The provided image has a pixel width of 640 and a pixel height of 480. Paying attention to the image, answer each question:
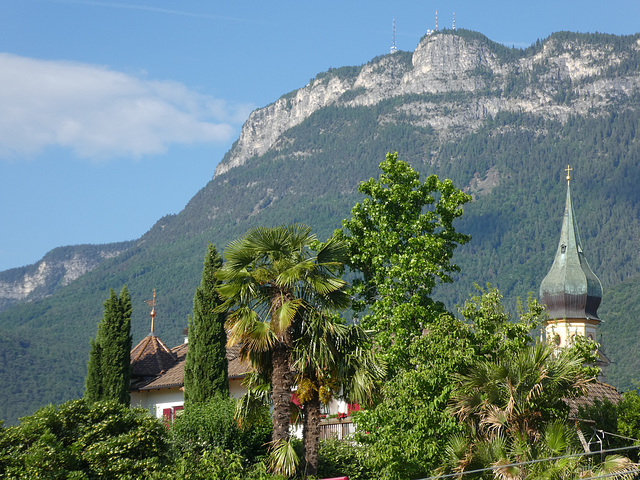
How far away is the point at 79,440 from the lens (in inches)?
993

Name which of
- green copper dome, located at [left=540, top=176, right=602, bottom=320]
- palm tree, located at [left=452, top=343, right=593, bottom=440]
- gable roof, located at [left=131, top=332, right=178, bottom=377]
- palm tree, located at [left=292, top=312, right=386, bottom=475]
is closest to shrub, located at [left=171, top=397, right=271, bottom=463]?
palm tree, located at [left=292, top=312, right=386, bottom=475]

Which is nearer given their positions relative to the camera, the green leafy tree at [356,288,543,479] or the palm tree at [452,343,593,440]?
the palm tree at [452,343,593,440]

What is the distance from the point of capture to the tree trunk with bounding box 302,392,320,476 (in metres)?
26.5

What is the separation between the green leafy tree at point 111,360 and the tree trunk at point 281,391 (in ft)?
33.7

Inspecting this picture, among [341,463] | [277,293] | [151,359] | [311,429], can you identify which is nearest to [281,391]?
[311,429]

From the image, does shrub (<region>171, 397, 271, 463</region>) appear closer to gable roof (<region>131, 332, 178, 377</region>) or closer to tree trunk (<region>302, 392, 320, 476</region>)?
tree trunk (<region>302, 392, 320, 476</region>)

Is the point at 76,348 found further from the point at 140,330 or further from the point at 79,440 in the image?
the point at 79,440

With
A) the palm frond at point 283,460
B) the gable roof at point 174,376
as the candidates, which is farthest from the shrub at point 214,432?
the gable roof at point 174,376

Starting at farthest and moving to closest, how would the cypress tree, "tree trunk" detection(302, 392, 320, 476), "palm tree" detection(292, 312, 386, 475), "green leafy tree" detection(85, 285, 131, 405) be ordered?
"green leafy tree" detection(85, 285, 131, 405)
the cypress tree
"tree trunk" detection(302, 392, 320, 476)
"palm tree" detection(292, 312, 386, 475)

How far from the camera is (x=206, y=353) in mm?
33062

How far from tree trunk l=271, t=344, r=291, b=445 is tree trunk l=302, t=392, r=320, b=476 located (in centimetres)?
67

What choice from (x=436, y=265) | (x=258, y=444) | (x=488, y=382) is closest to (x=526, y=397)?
(x=488, y=382)

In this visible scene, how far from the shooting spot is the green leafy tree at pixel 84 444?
78.7 ft

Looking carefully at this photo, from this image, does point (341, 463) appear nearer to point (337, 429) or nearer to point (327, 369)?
point (337, 429)
